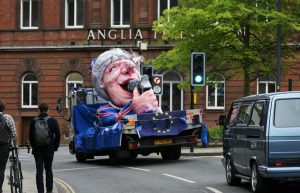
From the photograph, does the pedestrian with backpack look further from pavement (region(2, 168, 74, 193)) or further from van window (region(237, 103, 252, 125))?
van window (region(237, 103, 252, 125))

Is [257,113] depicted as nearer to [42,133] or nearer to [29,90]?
[42,133]

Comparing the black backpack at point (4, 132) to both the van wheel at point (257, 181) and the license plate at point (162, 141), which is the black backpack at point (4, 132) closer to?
the van wheel at point (257, 181)

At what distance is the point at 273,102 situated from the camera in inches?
520

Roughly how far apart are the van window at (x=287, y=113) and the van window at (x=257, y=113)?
473mm

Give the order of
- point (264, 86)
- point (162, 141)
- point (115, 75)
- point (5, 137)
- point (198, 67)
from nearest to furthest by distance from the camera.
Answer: point (5, 137)
point (162, 141)
point (115, 75)
point (198, 67)
point (264, 86)

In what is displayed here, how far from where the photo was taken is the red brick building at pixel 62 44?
1860 inches

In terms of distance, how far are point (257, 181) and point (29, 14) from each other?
3776cm

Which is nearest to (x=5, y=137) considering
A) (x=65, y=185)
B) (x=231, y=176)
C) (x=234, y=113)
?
(x=65, y=185)

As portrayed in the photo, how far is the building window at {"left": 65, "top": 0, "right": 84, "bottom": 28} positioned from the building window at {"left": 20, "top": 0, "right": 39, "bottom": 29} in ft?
7.21

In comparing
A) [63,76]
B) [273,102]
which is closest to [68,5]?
[63,76]

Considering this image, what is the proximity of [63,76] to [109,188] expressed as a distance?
3221cm

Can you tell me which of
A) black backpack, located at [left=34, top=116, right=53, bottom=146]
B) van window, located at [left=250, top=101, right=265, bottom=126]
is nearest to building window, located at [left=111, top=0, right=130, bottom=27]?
van window, located at [left=250, top=101, right=265, bottom=126]

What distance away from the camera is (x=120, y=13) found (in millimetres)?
48188

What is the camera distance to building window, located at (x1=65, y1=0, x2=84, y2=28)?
48.5 meters
